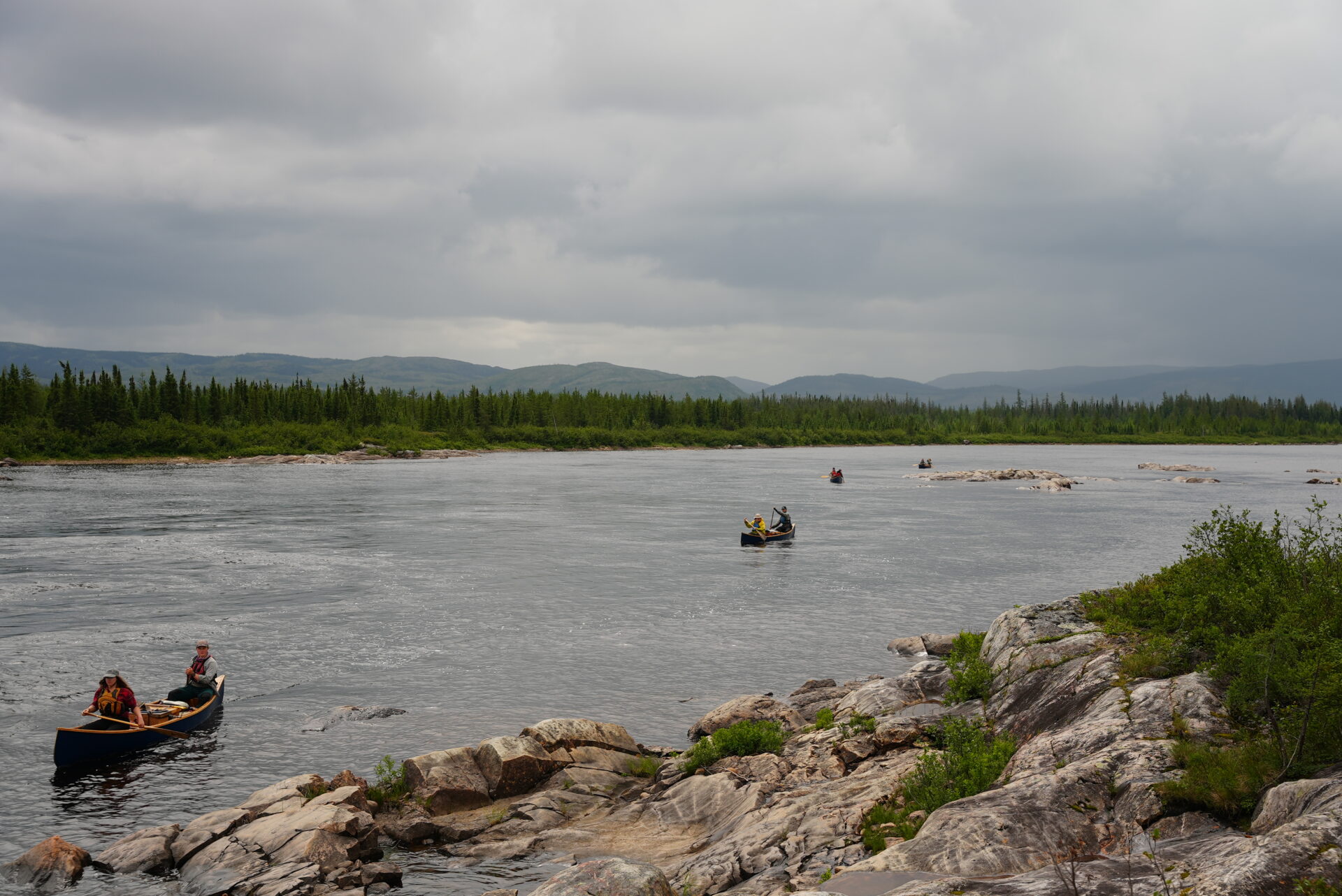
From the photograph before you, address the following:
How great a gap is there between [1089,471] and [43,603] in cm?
13105

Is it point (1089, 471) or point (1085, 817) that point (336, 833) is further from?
point (1089, 471)

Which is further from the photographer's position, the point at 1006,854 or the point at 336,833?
the point at 336,833

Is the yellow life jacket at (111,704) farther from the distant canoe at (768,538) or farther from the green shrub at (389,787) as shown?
the distant canoe at (768,538)

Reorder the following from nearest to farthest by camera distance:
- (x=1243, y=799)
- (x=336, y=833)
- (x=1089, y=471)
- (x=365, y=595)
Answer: (x=1243, y=799) → (x=336, y=833) → (x=365, y=595) → (x=1089, y=471)

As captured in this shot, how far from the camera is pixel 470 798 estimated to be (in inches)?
748

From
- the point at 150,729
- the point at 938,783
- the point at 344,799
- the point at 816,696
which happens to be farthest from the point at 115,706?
the point at 938,783

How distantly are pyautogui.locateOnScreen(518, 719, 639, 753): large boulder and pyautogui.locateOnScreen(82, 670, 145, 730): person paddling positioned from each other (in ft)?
34.1

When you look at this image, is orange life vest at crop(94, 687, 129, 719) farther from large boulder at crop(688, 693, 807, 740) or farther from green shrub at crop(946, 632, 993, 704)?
green shrub at crop(946, 632, 993, 704)

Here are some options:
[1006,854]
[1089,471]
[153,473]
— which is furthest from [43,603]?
[1089,471]

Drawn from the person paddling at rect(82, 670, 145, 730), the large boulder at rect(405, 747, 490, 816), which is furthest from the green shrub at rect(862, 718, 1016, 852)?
the person paddling at rect(82, 670, 145, 730)

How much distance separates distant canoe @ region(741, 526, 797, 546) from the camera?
57.2 m

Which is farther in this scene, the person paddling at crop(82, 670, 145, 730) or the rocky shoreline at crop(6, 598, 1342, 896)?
the person paddling at crop(82, 670, 145, 730)

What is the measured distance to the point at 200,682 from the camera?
80.8 ft

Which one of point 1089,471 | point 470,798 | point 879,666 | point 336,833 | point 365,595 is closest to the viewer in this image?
point 336,833
